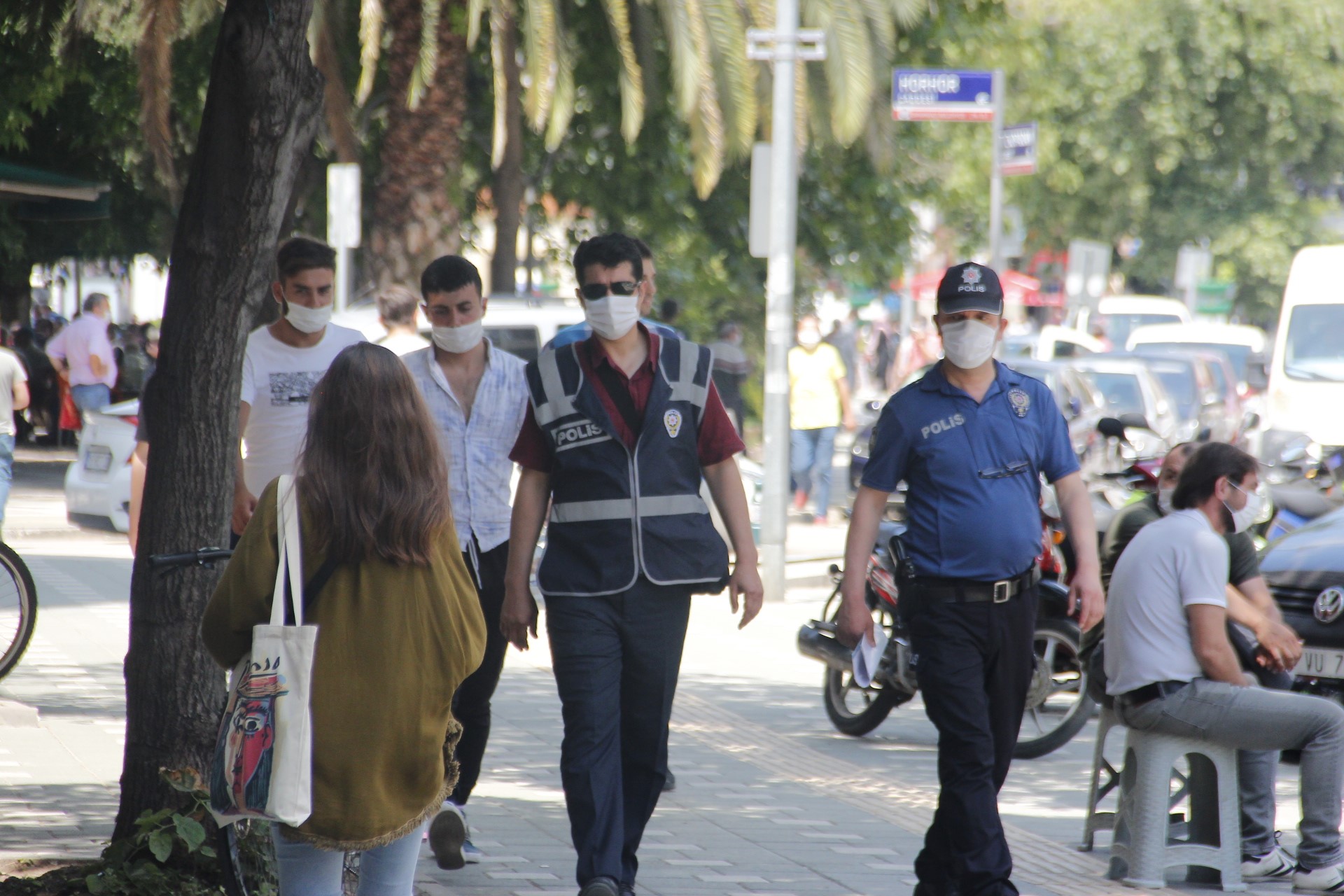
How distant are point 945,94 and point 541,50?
13.7ft

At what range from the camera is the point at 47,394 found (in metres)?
24.2

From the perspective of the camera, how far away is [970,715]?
508cm

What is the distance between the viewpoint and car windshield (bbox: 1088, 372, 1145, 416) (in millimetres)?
20078

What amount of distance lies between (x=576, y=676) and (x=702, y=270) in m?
20.3

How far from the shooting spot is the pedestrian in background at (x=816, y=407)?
17547 mm

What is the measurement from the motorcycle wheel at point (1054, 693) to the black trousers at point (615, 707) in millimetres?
3326

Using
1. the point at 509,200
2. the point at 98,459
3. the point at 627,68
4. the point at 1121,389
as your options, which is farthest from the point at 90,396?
the point at 1121,389

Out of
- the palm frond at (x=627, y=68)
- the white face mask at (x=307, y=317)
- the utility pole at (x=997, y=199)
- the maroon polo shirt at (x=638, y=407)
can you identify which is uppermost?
the palm frond at (x=627, y=68)

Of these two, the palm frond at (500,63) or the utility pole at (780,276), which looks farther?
the palm frond at (500,63)

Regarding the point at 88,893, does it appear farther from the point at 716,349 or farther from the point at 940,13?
the point at 940,13

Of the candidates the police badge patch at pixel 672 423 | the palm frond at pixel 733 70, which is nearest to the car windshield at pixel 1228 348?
the palm frond at pixel 733 70

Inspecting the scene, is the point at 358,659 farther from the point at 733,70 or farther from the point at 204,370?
the point at 733,70

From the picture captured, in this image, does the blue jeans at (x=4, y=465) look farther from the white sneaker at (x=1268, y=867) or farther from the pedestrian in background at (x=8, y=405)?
the white sneaker at (x=1268, y=867)

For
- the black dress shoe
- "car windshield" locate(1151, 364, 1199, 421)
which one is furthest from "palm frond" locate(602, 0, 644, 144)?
the black dress shoe
